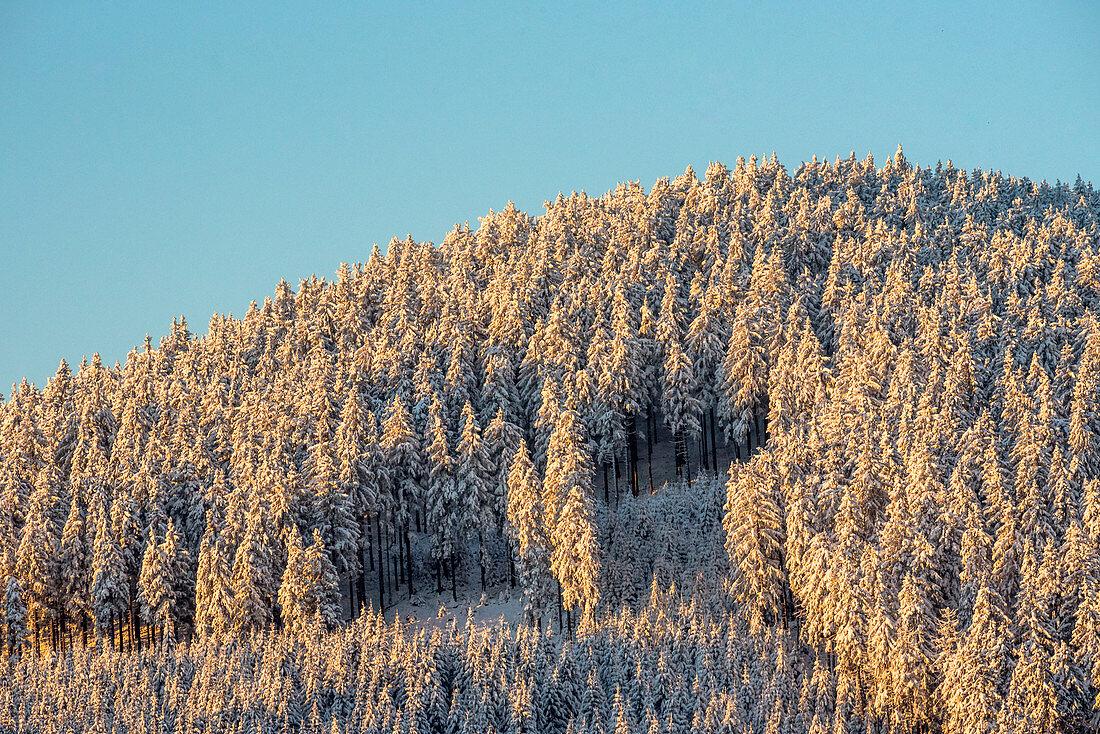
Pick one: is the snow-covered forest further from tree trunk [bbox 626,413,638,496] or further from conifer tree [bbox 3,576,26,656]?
tree trunk [bbox 626,413,638,496]

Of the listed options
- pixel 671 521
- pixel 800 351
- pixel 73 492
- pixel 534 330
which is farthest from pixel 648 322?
pixel 73 492

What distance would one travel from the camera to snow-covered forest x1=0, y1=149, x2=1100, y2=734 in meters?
50.1

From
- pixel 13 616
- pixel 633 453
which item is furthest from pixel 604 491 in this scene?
pixel 13 616

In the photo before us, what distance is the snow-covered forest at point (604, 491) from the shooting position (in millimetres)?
50125

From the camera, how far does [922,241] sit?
98375 mm

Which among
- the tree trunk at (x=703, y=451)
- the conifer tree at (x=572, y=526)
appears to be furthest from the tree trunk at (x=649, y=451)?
the conifer tree at (x=572, y=526)

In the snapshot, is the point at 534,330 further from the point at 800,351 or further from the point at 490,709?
the point at 490,709

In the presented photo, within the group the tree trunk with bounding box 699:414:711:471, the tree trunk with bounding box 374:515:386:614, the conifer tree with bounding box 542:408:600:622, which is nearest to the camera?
the conifer tree with bounding box 542:408:600:622

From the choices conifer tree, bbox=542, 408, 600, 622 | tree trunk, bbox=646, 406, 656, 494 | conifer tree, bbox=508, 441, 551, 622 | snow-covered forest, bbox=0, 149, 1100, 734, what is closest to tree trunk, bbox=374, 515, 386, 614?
snow-covered forest, bbox=0, 149, 1100, 734

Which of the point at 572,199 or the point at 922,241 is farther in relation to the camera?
the point at 572,199

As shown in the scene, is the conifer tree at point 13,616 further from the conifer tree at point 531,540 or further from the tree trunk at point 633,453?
the tree trunk at point 633,453

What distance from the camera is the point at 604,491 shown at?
79.2 metres

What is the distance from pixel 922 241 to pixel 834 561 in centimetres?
5319

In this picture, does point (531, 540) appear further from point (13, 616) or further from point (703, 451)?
point (13, 616)
